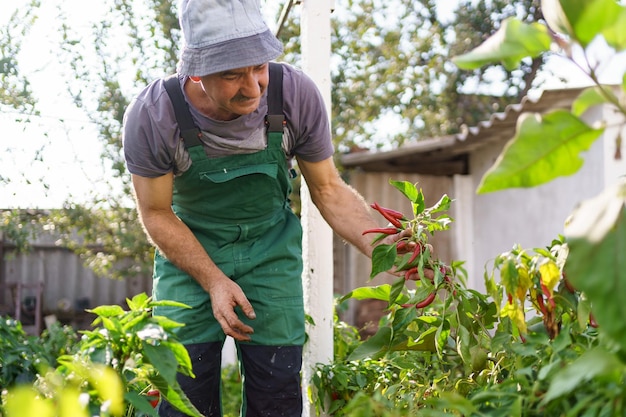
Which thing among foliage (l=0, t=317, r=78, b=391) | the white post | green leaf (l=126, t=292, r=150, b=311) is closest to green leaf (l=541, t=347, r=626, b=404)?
green leaf (l=126, t=292, r=150, b=311)

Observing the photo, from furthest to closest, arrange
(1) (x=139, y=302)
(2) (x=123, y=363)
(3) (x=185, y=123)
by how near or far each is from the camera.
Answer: (3) (x=185, y=123) → (1) (x=139, y=302) → (2) (x=123, y=363)

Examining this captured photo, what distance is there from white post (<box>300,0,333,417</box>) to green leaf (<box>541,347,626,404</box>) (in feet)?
7.36

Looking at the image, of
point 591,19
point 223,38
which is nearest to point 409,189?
point 223,38

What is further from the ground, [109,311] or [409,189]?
[409,189]

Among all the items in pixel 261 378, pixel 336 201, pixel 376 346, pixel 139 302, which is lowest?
pixel 261 378

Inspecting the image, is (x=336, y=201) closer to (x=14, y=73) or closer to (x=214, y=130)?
(x=214, y=130)

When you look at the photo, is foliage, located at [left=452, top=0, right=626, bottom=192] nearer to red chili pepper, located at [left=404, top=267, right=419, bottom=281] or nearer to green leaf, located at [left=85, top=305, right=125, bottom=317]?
green leaf, located at [left=85, top=305, right=125, bottom=317]

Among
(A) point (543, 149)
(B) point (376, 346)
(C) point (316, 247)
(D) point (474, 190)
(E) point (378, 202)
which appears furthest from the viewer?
(E) point (378, 202)

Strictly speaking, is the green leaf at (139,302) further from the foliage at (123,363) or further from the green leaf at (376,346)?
the green leaf at (376,346)

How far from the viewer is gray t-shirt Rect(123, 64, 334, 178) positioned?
286cm

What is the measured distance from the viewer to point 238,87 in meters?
2.67

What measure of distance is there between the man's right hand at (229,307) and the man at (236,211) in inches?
0.4

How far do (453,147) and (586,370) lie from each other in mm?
8135

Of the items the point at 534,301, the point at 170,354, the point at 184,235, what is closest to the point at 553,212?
the point at 184,235
